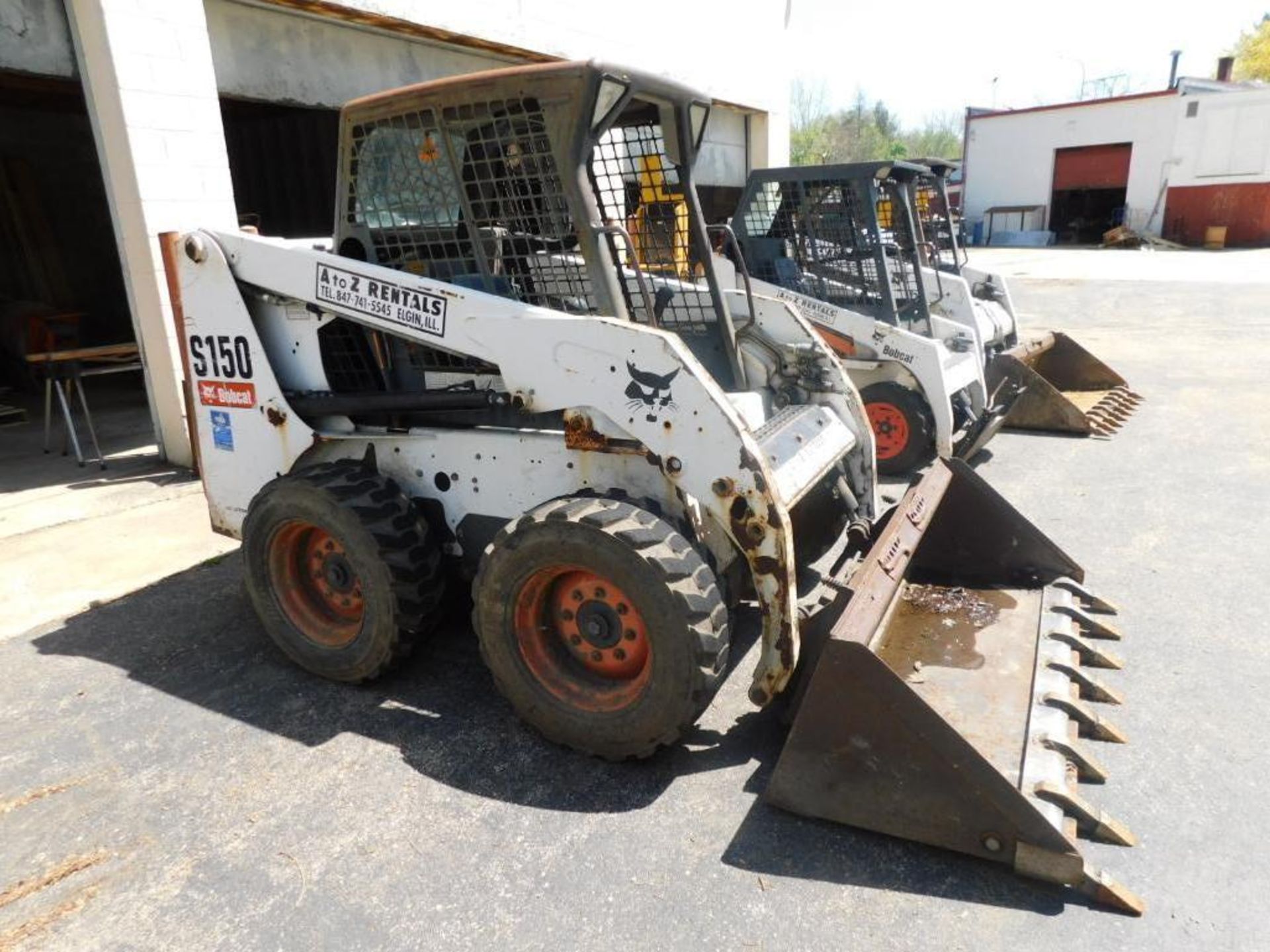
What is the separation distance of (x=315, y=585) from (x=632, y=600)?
5.79 ft

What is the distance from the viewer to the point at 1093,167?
33.8 metres

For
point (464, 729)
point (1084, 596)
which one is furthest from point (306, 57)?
point (1084, 596)

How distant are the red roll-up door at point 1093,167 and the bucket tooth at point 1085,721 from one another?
119 ft

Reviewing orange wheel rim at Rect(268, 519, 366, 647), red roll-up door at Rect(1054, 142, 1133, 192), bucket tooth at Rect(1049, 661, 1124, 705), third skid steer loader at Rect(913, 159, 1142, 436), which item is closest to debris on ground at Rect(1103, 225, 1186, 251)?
red roll-up door at Rect(1054, 142, 1133, 192)

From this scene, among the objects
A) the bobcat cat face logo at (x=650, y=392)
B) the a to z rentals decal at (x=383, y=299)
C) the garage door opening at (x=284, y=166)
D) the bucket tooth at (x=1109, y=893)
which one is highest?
the garage door opening at (x=284, y=166)

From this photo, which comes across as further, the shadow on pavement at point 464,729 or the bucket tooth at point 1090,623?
the bucket tooth at point 1090,623

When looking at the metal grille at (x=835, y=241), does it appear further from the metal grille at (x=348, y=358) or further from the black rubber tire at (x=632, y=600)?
the black rubber tire at (x=632, y=600)

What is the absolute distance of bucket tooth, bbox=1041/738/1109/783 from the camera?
2740 millimetres

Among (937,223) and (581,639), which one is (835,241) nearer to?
(937,223)

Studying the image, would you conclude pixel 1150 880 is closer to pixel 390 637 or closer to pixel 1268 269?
pixel 390 637

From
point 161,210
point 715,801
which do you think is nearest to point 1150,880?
point 715,801

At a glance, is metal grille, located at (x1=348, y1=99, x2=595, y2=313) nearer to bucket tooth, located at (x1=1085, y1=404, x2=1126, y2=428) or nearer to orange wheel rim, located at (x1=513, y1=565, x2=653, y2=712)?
orange wheel rim, located at (x1=513, y1=565, x2=653, y2=712)

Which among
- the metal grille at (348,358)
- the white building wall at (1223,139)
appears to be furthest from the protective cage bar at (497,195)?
the white building wall at (1223,139)

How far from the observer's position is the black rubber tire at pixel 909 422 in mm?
6457
